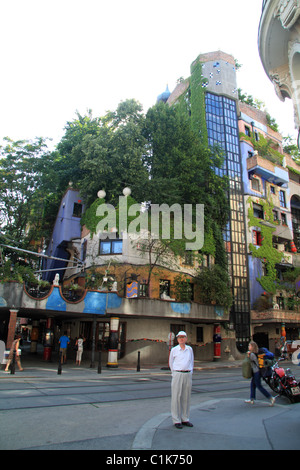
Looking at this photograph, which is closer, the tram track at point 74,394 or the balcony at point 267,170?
the tram track at point 74,394

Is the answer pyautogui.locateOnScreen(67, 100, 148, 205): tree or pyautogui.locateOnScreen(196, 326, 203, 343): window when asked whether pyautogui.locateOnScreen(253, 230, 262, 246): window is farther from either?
pyautogui.locateOnScreen(67, 100, 148, 205): tree

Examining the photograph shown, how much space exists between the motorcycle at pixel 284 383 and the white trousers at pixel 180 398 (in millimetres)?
3733

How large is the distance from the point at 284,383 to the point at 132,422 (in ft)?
15.1

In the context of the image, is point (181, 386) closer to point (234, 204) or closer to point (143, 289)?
point (143, 289)

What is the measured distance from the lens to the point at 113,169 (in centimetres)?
2528

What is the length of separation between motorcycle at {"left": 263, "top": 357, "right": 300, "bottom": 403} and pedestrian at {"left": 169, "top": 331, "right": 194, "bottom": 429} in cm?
371

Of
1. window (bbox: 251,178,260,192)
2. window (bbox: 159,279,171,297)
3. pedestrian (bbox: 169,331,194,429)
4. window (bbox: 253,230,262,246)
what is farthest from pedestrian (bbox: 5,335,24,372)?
window (bbox: 251,178,260,192)

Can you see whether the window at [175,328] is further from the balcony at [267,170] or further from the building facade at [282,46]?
the balcony at [267,170]

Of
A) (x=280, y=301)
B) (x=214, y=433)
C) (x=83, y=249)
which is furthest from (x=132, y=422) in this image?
(x=280, y=301)

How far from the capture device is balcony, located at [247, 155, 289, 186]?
35656mm

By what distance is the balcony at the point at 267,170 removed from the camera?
35.7 meters

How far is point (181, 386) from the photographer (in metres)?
5.74

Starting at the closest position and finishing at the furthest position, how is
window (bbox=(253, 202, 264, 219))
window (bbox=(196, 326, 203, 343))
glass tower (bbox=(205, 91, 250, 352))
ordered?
window (bbox=(196, 326, 203, 343)), glass tower (bbox=(205, 91, 250, 352)), window (bbox=(253, 202, 264, 219))

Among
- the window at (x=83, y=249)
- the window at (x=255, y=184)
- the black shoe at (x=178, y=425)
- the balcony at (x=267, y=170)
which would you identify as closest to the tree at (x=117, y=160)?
→ the window at (x=83, y=249)
